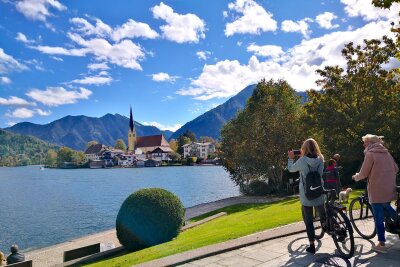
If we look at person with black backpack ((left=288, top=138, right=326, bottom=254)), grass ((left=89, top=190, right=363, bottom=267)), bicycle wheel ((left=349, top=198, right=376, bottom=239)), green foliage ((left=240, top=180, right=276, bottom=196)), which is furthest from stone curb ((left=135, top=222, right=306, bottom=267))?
green foliage ((left=240, top=180, right=276, bottom=196))

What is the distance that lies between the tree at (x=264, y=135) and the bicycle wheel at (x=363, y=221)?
74.9 feet

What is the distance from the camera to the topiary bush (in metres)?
13.8

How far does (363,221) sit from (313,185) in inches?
144

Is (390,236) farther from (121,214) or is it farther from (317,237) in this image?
(121,214)

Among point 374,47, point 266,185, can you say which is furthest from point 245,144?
point 374,47

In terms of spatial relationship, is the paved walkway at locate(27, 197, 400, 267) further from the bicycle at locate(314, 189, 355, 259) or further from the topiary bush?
the topiary bush

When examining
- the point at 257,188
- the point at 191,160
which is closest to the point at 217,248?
the point at 257,188

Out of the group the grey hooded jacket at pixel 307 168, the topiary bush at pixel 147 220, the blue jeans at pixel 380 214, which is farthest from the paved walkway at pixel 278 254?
the topiary bush at pixel 147 220

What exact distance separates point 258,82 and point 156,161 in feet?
531

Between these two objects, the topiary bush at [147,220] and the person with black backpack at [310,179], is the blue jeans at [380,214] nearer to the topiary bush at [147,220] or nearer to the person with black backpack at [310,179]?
the person with black backpack at [310,179]

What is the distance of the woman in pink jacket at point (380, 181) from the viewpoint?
708 cm

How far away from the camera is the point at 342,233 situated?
272 inches

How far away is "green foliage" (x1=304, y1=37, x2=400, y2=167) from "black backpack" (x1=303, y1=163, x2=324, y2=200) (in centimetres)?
2292

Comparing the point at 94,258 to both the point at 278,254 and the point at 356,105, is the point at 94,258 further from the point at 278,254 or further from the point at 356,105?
the point at 356,105
